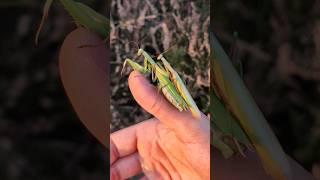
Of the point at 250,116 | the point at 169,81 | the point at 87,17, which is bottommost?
the point at 250,116

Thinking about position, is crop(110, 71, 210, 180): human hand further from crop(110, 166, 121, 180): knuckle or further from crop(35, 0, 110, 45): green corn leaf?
crop(35, 0, 110, 45): green corn leaf

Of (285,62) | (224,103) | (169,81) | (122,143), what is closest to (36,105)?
→ (122,143)

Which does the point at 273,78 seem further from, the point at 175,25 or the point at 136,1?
the point at 136,1

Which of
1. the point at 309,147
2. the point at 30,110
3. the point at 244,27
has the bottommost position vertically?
the point at 309,147

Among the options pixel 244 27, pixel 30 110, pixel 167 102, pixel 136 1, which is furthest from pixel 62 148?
pixel 244 27

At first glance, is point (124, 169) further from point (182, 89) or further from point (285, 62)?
point (285, 62)

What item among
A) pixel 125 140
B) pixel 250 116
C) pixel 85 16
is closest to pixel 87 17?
pixel 85 16

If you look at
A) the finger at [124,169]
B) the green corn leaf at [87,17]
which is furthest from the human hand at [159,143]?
the green corn leaf at [87,17]

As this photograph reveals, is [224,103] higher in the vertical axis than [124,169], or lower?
higher
